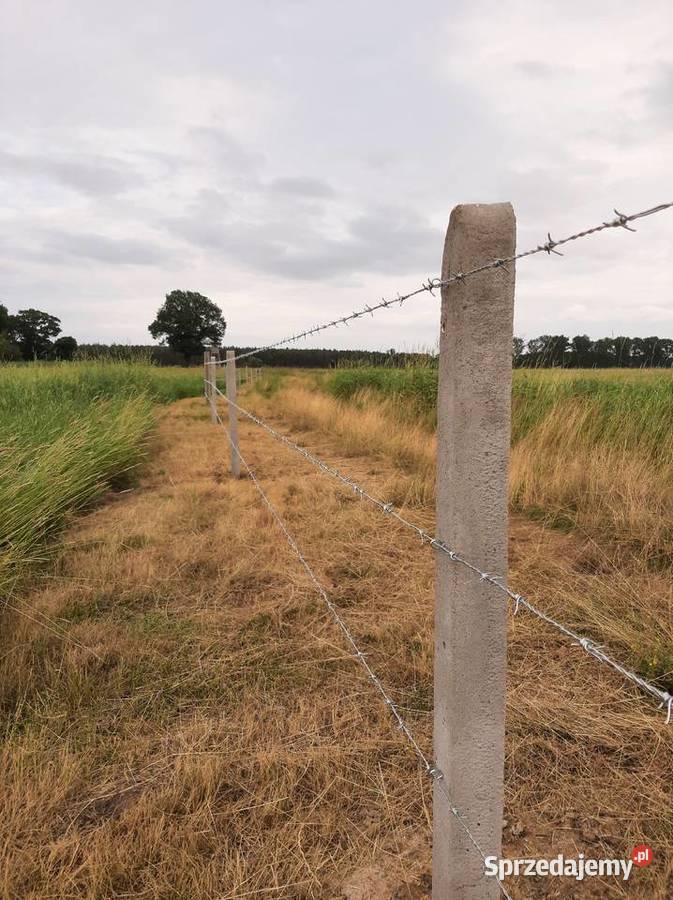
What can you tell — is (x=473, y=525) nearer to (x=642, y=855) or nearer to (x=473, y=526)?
(x=473, y=526)

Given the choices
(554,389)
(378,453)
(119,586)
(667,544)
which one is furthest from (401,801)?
(554,389)

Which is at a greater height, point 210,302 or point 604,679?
point 210,302

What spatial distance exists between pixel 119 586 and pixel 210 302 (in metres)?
59.9

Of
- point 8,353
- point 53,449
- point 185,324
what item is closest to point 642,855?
point 53,449

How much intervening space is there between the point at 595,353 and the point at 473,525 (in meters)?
7.18

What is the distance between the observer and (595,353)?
23.6 ft

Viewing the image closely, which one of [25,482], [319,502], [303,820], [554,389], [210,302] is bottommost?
[303,820]

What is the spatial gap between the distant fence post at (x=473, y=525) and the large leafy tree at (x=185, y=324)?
2202 inches

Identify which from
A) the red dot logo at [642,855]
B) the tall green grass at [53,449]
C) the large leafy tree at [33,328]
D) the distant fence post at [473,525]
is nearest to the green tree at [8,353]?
the tall green grass at [53,449]

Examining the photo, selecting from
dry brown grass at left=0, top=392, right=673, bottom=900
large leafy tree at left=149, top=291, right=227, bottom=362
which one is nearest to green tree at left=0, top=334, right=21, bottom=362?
dry brown grass at left=0, top=392, right=673, bottom=900

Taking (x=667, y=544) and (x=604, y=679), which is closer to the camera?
(x=604, y=679)

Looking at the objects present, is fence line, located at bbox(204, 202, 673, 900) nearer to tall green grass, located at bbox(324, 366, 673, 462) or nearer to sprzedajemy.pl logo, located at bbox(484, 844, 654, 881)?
sprzedajemy.pl logo, located at bbox(484, 844, 654, 881)

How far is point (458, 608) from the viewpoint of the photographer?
0.96m

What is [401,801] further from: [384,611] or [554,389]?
[554,389]
